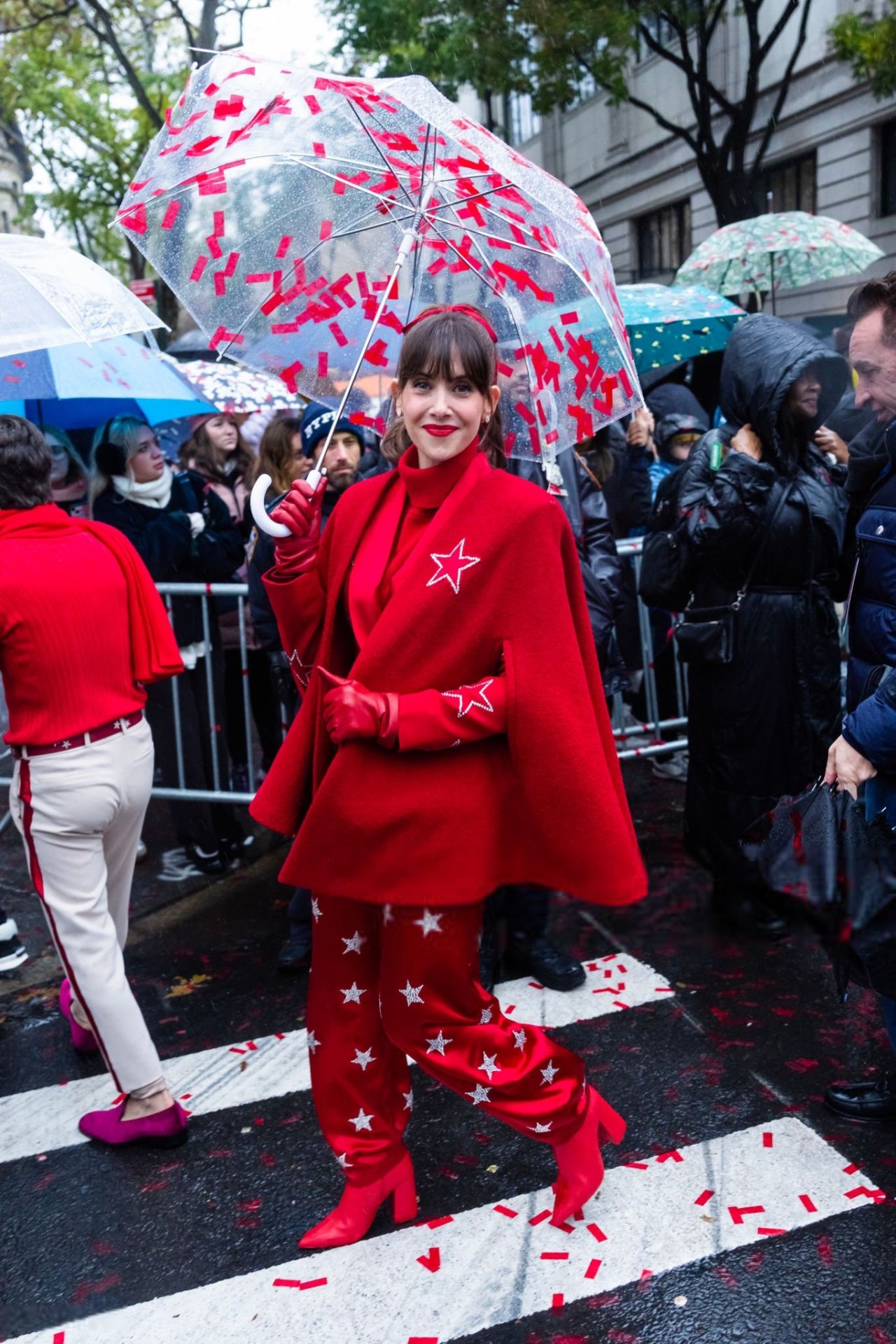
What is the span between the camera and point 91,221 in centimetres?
3180

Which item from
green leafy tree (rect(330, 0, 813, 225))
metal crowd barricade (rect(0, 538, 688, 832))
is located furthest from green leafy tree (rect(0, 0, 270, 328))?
metal crowd barricade (rect(0, 538, 688, 832))

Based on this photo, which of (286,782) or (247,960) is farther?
(247,960)

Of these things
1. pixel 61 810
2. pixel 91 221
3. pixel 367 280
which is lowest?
pixel 61 810

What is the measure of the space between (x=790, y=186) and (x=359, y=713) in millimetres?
21062

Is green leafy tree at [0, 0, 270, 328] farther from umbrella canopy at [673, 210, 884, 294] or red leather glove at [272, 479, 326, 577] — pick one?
red leather glove at [272, 479, 326, 577]

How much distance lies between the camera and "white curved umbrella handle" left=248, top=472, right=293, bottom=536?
255 cm

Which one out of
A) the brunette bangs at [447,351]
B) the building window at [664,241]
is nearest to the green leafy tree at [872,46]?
the building window at [664,241]

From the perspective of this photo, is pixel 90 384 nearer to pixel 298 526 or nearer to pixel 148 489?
pixel 148 489

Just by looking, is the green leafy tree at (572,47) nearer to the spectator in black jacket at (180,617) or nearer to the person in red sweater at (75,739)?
the spectator in black jacket at (180,617)

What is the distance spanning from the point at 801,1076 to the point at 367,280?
2797mm

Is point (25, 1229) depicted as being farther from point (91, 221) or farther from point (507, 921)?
point (91, 221)

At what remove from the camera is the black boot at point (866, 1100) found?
3594mm

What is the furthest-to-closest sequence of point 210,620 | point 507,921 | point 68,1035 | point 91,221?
point 91,221, point 210,620, point 507,921, point 68,1035

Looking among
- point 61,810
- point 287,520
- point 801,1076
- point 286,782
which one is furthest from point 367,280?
point 801,1076
